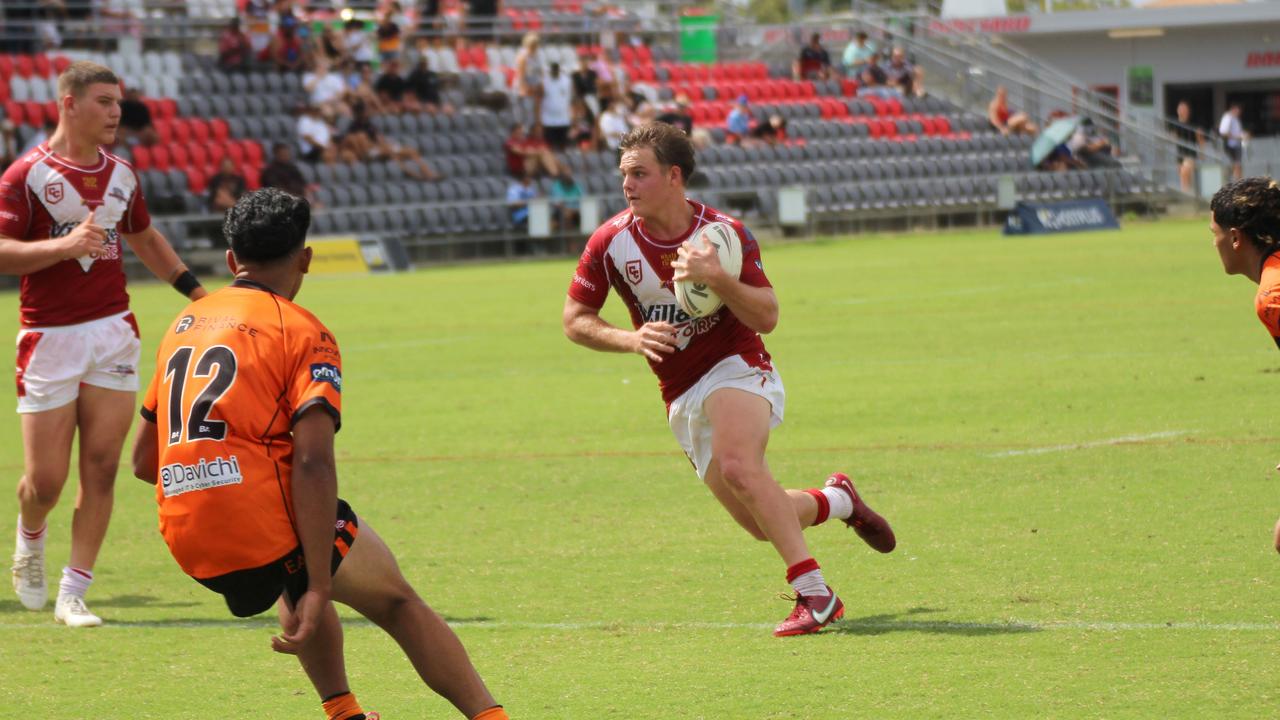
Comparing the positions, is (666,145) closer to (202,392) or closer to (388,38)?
(202,392)

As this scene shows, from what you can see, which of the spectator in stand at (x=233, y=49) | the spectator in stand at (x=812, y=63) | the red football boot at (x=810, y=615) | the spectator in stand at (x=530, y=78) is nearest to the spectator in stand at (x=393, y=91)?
the spectator in stand at (x=530, y=78)

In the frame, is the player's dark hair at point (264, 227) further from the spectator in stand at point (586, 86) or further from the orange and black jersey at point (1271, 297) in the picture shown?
the spectator in stand at point (586, 86)

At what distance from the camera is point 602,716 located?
5539mm

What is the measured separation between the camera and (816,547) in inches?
325

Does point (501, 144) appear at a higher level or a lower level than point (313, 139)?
lower

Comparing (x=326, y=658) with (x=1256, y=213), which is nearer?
(x=326, y=658)

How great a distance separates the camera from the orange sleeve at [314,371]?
4414mm

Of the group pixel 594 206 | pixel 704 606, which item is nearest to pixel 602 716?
pixel 704 606

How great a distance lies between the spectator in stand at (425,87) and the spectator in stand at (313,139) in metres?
3.11

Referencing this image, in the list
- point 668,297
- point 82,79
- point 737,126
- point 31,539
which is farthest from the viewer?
point 737,126

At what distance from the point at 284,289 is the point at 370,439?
25.5 ft

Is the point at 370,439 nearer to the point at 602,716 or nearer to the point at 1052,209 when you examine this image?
the point at 602,716

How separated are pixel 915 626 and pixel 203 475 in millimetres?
3026

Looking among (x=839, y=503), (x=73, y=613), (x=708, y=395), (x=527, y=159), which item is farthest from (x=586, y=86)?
(x=708, y=395)
